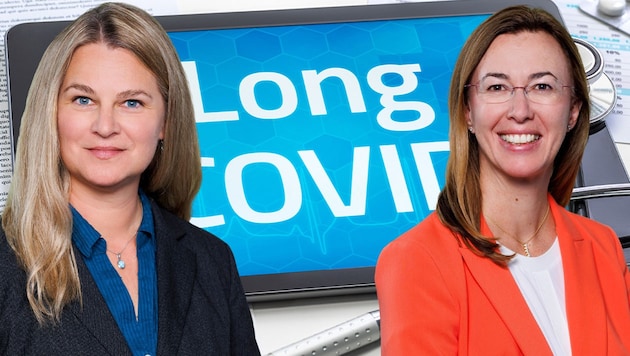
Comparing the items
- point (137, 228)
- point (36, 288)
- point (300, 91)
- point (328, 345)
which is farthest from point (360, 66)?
point (36, 288)

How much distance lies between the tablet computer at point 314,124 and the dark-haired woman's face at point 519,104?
1.61 ft

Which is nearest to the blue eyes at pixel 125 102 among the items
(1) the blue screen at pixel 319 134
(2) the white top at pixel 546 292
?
(2) the white top at pixel 546 292

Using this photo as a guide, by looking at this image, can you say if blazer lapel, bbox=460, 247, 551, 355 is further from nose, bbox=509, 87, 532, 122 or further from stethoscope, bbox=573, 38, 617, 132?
stethoscope, bbox=573, 38, 617, 132

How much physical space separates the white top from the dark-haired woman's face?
0.10m

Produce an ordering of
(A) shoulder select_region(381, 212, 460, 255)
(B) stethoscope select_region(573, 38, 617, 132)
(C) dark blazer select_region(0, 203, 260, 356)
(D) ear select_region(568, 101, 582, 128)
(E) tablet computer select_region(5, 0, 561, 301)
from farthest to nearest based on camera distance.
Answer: (B) stethoscope select_region(573, 38, 617, 132) → (E) tablet computer select_region(5, 0, 561, 301) → (D) ear select_region(568, 101, 582, 128) → (A) shoulder select_region(381, 212, 460, 255) → (C) dark blazer select_region(0, 203, 260, 356)

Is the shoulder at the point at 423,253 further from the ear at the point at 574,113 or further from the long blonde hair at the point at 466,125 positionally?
the ear at the point at 574,113

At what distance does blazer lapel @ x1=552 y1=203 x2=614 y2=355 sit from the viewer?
1.17 meters

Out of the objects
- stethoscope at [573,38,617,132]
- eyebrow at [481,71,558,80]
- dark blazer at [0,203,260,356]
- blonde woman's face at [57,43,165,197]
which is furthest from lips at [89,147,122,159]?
stethoscope at [573,38,617,132]

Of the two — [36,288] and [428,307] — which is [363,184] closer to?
[428,307]

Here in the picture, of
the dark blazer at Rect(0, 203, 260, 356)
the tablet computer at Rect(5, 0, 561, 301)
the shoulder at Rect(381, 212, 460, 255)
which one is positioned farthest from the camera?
the tablet computer at Rect(5, 0, 561, 301)

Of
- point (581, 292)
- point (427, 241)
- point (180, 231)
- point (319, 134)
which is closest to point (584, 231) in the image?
point (581, 292)

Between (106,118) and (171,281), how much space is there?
192 mm

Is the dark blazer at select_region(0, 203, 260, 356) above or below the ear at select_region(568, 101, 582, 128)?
below

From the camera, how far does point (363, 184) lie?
Answer: 173 cm
